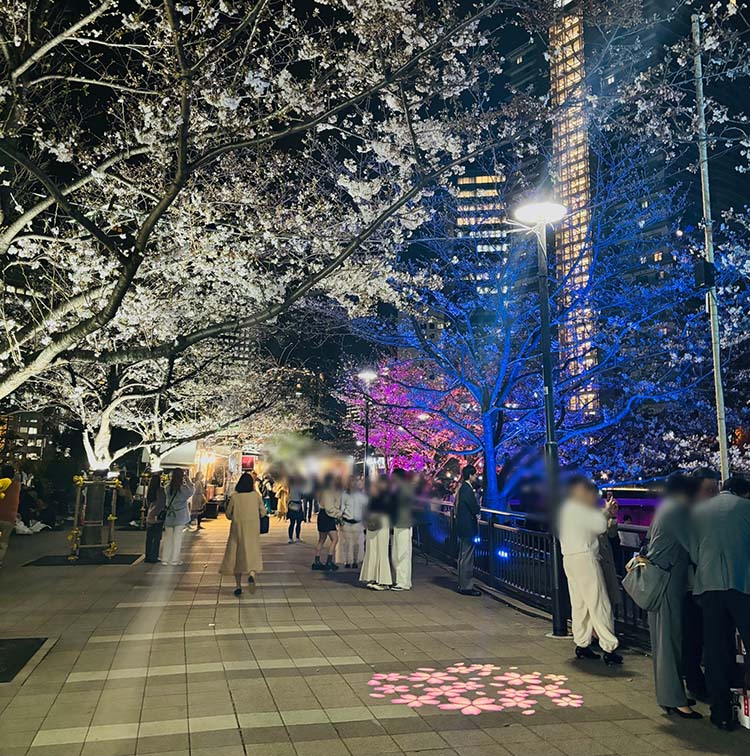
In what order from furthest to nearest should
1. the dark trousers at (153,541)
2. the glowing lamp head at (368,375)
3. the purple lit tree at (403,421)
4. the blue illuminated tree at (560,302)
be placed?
the purple lit tree at (403,421), the glowing lamp head at (368,375), the blue illuminated tree at (560,302), the dark trousers at (153,541)

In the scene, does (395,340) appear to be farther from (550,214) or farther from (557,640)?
(557,640)

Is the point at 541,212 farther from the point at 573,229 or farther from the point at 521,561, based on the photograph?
the point at 573,229

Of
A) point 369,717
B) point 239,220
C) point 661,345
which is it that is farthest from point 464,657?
point 661,345

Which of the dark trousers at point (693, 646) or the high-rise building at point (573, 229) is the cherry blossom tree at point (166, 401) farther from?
the dark trousers at point (693, 646)

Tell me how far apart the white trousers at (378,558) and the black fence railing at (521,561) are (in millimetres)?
1769

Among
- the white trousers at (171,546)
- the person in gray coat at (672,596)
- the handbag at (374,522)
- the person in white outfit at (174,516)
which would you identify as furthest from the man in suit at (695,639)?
the white trousers at (171,546)

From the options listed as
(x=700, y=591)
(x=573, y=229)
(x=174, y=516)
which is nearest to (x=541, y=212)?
(x=700, y=591)

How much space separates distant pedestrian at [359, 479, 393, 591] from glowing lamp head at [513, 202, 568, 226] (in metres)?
5.31

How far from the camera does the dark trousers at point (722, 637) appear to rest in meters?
4.59

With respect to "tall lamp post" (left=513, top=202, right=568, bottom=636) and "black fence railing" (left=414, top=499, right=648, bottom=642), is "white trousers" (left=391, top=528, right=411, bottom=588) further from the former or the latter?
"tall lamp post" (left=513, top=202, right=568, bottom=636)

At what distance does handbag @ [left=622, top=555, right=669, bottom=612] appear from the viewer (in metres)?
4.96

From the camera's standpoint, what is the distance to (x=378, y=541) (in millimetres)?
11148

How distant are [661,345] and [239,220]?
11.3m

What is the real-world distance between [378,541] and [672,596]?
6685 mm
